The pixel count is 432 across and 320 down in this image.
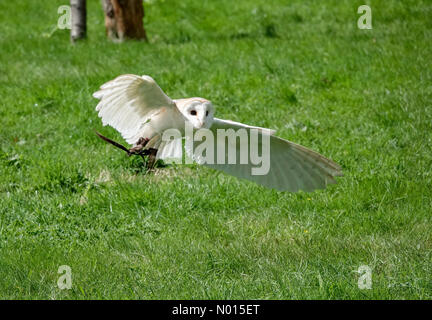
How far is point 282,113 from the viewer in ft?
25.1

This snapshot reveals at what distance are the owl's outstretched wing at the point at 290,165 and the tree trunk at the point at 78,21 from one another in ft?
20.4

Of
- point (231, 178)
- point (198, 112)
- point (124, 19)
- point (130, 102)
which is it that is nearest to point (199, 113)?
point (198, 112)

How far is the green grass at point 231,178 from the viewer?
4.79 metres

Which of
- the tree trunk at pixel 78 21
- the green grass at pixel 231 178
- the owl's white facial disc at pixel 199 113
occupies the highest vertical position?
the tree trunk at pixel 78 21

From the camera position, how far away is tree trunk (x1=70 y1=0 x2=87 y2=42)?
10.6m

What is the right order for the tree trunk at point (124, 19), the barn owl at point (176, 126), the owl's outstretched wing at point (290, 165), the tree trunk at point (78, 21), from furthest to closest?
the tree trunk at point (78, 21) → the tree trunk at point (124, 19) → the owl's outstretched wing at point (290, 165) → the barn owl at point (176, 126)

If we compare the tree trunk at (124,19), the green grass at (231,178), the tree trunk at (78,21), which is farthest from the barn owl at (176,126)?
the tree trunk at (78,21)

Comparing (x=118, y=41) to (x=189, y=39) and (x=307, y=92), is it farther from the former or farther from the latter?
(x=307, y=92)

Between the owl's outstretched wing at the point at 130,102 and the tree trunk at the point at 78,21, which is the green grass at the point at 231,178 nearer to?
the tree trunk at the point at 78,21

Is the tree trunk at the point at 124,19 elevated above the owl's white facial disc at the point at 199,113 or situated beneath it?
elevated above

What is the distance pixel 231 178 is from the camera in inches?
253

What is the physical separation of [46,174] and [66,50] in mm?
4007

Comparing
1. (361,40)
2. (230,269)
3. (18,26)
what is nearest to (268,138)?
(230,269)

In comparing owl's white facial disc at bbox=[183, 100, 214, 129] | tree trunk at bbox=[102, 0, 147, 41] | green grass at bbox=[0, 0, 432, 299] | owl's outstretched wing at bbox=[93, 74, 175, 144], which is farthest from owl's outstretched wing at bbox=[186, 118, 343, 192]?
tree trunk at bbox=[102, 0, 147, 41]
